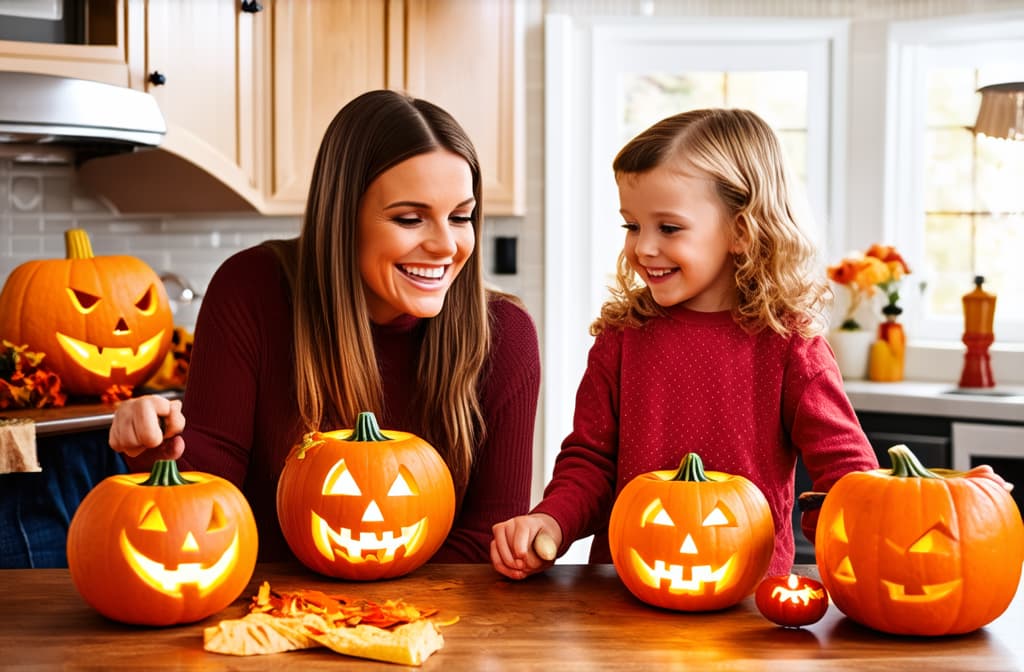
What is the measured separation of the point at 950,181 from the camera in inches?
143

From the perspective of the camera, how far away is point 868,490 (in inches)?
42.6

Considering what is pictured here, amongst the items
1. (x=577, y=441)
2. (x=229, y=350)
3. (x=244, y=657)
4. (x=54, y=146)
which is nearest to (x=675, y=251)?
(x=577, y=441)

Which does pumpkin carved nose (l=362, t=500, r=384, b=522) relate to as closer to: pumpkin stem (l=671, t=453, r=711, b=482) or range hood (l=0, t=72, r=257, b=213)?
pumpkin stem (l=671, t=453, r=711, b=482)

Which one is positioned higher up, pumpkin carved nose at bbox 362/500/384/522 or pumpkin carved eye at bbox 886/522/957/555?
pumpkin carved eye at bbox 886/522/957/555

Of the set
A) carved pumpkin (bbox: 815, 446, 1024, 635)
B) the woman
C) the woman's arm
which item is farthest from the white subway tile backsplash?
carved pumpkin (bbox: 815, 446, 1024, 635)

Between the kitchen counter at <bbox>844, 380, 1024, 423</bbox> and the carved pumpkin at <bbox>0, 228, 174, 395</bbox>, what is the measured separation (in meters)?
1.87

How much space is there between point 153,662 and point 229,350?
0.66m

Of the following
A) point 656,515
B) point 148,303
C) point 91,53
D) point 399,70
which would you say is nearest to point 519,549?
point 656,515

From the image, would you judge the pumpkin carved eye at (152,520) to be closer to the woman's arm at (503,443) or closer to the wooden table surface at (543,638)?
the wooden table surface at (543,638)

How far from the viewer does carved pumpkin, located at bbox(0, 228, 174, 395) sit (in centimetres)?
250

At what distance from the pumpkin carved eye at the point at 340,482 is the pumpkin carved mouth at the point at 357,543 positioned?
0.03m

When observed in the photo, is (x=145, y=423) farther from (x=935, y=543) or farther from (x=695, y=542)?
(x=935, y=543)

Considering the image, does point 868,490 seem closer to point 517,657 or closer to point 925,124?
point 517,657

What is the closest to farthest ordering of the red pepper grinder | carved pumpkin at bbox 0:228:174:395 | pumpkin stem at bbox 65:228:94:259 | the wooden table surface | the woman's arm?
the wooden table surface → the woman's arm → carved pumpkin at bbox 0:228:174:395 → pumpkin stem at bbox 65:228:94:259 → the red pepper grinder
